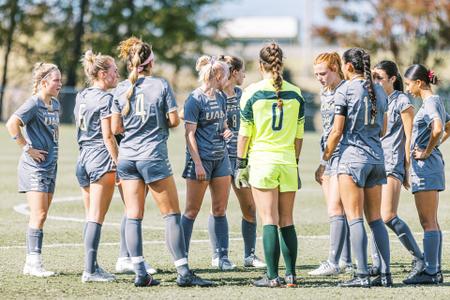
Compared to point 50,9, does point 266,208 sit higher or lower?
lower

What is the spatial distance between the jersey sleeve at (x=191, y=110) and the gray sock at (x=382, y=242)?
6.56 feet

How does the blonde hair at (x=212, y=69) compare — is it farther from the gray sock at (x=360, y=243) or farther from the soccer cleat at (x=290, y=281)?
the soccer cleat at (x=290, y=281)

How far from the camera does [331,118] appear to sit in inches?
405

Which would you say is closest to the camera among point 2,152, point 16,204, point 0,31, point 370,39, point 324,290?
point 324,290

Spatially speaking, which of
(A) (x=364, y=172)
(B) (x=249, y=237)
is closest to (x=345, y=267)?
(B) (x=249, y=237)

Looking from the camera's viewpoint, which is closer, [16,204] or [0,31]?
[16,204]

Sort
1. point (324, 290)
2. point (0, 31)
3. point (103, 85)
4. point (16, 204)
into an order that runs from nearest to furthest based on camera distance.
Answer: point (324, 290) < point (103, 85) < point (16, 204) < point (0, 31)

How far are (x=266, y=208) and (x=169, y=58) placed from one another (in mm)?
45747

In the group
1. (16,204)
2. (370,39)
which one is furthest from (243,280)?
(370,39)

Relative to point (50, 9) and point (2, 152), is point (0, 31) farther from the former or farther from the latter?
point (2, 152)

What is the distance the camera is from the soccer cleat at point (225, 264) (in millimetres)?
10461

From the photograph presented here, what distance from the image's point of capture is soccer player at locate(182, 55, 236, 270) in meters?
9.95

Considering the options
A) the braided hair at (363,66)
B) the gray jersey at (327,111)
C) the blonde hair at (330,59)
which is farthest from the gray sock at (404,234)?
the blonde hair at (330,59)

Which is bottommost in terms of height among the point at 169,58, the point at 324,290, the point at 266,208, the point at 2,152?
the point at 324,290
